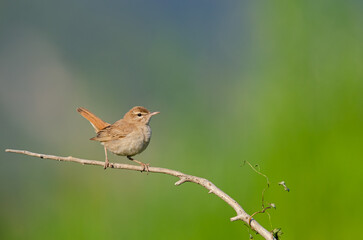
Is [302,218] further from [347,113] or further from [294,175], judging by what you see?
[347,113]

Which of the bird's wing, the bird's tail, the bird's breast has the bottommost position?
the bird's breast

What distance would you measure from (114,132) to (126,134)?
0.11m

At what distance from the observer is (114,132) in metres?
3.83

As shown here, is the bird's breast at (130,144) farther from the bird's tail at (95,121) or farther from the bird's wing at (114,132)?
the bird's tail at (95,121)

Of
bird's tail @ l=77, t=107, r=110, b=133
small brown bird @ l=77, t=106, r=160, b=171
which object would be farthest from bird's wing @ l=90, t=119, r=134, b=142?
bird's tail @ l=77, t=107, r=110, b=133

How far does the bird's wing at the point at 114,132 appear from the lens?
12.5ft

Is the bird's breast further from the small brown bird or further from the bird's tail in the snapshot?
the bird's tail

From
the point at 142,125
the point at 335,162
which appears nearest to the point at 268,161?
the point at 335,162

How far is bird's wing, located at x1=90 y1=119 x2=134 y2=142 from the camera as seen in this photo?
3.81m

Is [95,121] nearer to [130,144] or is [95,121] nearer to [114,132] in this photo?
[114,132]

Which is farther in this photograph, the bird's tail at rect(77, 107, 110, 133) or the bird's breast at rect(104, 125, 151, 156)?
the bird's tail at rect(77, 107, 110, 133)

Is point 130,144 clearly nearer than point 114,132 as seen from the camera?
Yes

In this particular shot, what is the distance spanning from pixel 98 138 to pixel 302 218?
1.96 metres

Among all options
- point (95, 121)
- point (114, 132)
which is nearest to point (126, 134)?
point (114, 132)
